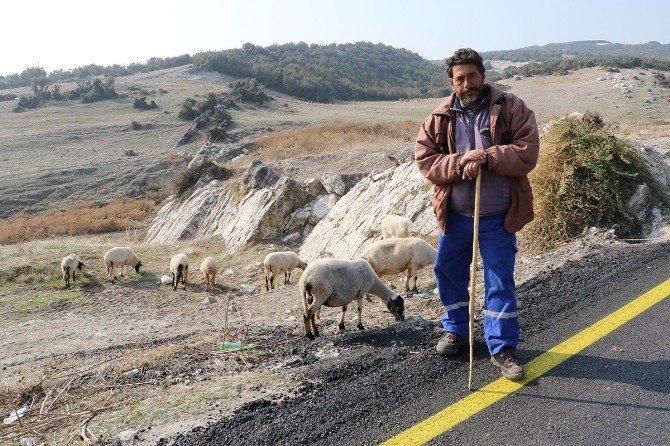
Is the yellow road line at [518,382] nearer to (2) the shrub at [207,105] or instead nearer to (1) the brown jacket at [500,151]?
(1) the brown jacket at [500,151]

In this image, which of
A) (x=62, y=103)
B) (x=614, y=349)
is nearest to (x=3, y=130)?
(x=62, y=103)

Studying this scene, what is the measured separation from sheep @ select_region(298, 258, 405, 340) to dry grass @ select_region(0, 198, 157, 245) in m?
23.0

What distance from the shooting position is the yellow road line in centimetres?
344

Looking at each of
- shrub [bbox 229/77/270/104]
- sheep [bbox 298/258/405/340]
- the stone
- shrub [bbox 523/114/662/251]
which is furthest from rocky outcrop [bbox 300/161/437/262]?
shrub [bbox 229/77/270/104]

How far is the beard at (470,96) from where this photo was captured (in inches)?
169

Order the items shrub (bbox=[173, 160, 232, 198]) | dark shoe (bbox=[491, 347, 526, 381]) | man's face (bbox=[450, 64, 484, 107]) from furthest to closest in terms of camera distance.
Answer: shrub (bbox=[173, 160, 232, 198]) → man's face (bbox=[450, 64, 484, 107]) → dark shoe (bbox=[491, 347, 526, 381])

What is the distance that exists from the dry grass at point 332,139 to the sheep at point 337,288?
1633 centimetres

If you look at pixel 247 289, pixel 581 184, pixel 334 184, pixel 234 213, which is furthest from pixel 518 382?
pixel 234 213

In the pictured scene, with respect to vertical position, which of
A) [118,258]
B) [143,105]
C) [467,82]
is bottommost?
[118,258]

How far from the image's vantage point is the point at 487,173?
169 inches

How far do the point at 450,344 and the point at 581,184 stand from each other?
5.65 m

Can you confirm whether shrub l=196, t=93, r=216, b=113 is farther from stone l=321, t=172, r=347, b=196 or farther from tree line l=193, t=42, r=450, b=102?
stone l=321, t=172, r=347, b=196

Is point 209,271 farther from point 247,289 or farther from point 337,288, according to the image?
point 337,288

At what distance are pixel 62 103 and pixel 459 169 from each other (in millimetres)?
75688
